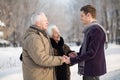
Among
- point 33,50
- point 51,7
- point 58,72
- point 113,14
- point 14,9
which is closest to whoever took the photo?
point 33,50

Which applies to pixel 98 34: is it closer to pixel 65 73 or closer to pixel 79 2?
pixel 65 73

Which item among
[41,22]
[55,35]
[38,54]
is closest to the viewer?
[38,54]

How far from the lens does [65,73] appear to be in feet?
21.7

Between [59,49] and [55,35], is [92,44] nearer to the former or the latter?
[59,49]

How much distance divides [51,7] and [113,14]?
14371 millimetres

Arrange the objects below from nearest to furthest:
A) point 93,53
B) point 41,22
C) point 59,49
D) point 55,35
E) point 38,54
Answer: point 38,54 < point 93,53 < point 41,22 < point 59,49 < point 55,35

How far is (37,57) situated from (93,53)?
76cm

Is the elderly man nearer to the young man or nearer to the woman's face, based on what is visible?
the young man

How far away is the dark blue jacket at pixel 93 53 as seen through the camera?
516 centimetres

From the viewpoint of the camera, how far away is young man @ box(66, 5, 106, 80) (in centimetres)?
517

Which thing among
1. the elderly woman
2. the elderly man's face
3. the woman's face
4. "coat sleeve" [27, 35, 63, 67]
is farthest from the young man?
the woman's face

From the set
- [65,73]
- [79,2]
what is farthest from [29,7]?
[65,73]

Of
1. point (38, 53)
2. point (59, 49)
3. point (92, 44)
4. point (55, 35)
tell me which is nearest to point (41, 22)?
point (38, 53)

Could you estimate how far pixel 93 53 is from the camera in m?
5.16
